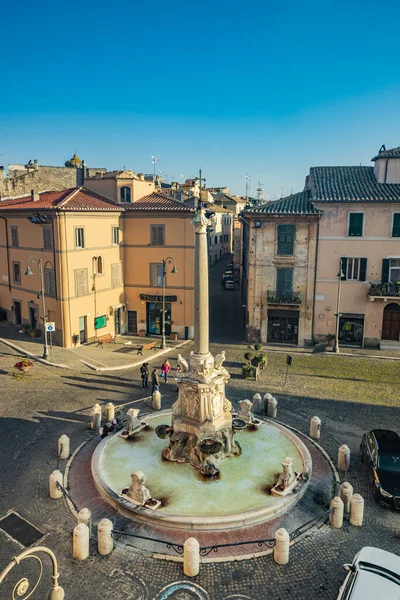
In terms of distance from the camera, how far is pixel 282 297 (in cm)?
3544

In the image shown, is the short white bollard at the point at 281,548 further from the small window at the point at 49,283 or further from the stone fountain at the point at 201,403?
the small window at the point at 49,283

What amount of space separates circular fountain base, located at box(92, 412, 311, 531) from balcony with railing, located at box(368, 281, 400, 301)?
1619cm

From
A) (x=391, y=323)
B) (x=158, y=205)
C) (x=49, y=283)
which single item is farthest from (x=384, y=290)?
(x=49, y=283)

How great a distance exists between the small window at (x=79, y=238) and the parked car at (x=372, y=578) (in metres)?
27.8

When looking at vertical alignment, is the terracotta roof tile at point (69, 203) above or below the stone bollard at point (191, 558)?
above

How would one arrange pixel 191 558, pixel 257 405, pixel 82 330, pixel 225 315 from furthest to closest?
pixel 225 315, pixel 82 330, pixel 257 405, pixel 191 558

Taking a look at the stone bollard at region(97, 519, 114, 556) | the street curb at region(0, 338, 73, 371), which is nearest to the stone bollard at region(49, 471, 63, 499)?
the stone bollard at region(97, 519, 114, 556)

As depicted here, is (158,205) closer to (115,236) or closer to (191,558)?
(115,236)

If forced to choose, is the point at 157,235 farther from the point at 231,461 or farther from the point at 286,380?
the point at 231,461

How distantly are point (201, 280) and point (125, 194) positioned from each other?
23373 millimetres

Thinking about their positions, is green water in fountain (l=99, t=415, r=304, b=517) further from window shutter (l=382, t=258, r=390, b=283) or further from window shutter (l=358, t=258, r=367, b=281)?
window shutter (l=382, t=258, r=390, b=283)

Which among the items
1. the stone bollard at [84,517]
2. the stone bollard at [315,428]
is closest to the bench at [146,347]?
the stone bollard at [315,428]

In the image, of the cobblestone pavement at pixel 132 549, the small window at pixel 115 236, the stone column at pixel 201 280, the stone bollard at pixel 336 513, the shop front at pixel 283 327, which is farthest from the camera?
the small window at pixel 115 236

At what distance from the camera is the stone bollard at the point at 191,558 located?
42.4 feet
